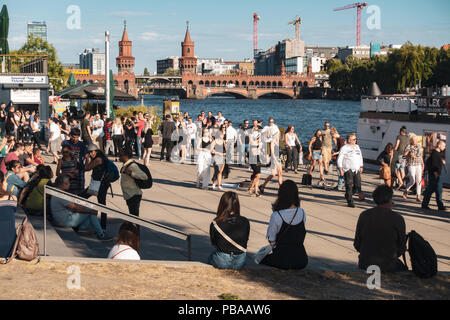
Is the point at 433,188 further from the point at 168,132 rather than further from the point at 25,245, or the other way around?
the point at 168,132

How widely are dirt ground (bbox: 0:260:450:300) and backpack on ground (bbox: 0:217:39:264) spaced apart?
0.10 m

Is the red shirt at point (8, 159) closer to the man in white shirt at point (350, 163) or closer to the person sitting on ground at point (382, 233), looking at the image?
the man in white shirt at point (350, 163)

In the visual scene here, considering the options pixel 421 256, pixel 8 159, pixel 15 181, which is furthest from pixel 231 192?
pixel 8 159

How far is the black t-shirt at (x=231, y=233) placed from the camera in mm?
7074

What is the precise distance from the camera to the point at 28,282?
257 inches

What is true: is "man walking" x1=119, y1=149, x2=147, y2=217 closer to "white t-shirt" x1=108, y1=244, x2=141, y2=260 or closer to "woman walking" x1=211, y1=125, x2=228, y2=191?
"white t-shirt" x1=108, y1=244, x2=141, y2=260

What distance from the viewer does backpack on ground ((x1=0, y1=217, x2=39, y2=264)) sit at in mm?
7191

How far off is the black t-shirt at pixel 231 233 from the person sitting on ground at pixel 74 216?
9.85 feet

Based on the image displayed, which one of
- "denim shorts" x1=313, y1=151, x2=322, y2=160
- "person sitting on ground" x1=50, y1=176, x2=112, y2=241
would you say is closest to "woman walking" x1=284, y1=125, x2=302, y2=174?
"denim shorts" x1=313, y1=151, x2=322, y2=160

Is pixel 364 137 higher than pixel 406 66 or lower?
lower

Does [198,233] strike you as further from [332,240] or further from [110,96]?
[110,96]

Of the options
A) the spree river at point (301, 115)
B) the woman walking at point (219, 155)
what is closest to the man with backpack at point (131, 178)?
the woman walking at point (219, 155)
